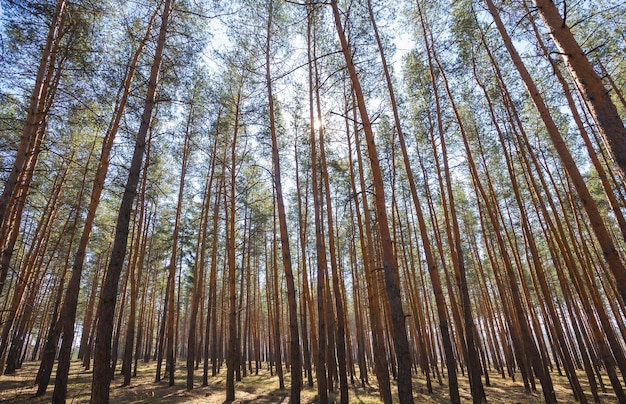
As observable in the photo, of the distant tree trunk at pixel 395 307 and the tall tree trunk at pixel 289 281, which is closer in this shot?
the distant tree trunk at pixel 395 307

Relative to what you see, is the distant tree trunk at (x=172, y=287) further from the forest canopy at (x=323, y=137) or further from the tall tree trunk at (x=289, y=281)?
the tall tree trunk at (x=289, y=281)

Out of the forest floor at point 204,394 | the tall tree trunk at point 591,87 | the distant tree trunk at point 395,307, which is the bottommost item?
the forest floor at point 204,394

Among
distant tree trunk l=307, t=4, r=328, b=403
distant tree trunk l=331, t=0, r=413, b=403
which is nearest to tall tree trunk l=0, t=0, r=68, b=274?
distant tree trunk l=307, t=4, r=328, b=403

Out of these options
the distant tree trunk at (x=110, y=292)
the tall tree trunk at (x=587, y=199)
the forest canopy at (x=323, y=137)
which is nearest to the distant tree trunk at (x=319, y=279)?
the forest canopy at (x=323, y=137)

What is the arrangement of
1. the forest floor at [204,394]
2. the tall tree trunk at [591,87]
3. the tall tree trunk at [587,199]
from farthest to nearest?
the forest floor at [204,394]
the tall tree trunk at [587,199]
the tall tree trunk at [591,87]

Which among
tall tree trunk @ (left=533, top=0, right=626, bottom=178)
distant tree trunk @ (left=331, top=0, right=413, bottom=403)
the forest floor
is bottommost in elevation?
the forest floor

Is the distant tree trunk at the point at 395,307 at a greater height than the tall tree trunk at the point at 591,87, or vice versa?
the tall tree trunk at the point at 591,87

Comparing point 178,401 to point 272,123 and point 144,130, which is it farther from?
point 272,123

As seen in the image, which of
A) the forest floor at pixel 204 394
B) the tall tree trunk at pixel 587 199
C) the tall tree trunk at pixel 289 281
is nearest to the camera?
the tall tree trunk at pixel 587 199

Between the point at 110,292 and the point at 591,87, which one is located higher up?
the point at 591,87

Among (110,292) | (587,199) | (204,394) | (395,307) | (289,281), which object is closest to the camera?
(395,307)

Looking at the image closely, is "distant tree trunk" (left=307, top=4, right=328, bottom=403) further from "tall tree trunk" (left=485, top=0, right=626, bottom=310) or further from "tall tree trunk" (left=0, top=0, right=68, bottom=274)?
"tall tree trunk" (left=0, top=0, right=68, bottom=274)

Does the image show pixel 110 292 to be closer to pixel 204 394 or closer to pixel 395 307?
pixel 395 307

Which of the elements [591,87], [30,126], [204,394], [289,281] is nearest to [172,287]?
[204,394]
